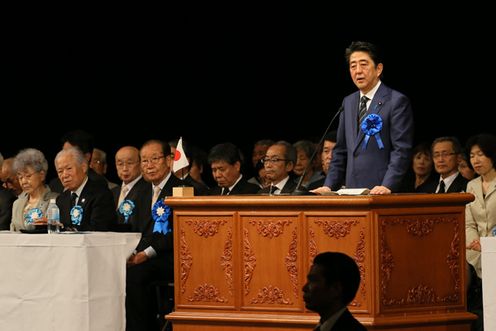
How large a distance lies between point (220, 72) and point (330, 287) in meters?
6.03

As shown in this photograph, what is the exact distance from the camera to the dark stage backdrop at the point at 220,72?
9.09m

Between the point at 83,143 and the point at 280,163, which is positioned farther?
the point at 83,143

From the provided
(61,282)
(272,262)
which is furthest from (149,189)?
(272,262)

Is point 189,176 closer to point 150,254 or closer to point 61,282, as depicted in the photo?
point 150,254

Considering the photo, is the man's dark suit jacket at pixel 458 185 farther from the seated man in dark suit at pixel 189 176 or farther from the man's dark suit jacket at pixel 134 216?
the man's dark suit jacket at pixel 134 216

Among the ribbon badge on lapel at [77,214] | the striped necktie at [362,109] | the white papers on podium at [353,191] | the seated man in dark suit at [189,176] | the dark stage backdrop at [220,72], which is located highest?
the dark stage backdrop at [220,72]

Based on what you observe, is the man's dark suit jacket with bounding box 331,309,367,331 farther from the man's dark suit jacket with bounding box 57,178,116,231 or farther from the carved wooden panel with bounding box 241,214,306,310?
the man's dark suit jacket with bounding box 57,178,116,231

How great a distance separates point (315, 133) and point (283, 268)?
3.80 m

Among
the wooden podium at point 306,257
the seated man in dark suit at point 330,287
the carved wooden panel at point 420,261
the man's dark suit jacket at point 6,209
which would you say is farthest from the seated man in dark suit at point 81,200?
the seated man in dark suit at point 330,287

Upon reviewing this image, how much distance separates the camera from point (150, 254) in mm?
7590

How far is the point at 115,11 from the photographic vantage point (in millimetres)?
10430

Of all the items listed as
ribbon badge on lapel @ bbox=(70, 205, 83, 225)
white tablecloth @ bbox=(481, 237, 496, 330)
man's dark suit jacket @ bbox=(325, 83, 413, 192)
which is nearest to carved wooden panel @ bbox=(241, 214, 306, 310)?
man's dark suit jacket @ bbox=(325, 83, 413, 192)

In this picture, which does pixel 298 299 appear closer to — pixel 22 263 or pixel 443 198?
pixel 443 198

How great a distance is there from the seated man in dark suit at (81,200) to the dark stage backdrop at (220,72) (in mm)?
2679
